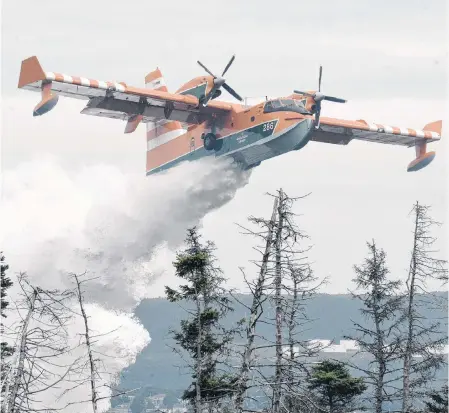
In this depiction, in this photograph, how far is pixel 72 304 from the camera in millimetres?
49406

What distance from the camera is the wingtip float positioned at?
46906 millimetres

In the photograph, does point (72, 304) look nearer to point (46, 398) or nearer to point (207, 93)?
point (46, 398)

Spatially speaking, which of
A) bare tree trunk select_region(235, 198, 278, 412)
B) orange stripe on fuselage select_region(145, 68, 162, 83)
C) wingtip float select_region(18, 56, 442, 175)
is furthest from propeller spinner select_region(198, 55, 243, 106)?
bare tree trunk select_region(235, 198, 278, 412)

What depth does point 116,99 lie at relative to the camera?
5016 cm

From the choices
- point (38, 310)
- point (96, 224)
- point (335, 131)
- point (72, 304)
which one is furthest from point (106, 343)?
point (38, 310)

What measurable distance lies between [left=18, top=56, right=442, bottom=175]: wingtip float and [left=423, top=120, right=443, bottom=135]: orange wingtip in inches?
248

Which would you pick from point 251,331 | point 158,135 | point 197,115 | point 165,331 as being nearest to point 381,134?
point 197,115

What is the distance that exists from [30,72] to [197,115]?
360 inches

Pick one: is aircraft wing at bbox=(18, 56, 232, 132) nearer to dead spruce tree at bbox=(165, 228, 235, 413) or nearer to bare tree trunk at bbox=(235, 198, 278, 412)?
dead spruce tree at bbox=(165, 228, 235, 413)

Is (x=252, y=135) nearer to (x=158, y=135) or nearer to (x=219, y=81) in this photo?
(x=219, y=81)

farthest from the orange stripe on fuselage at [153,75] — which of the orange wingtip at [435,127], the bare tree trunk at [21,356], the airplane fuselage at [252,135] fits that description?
the bare tree trunk at [21,356]

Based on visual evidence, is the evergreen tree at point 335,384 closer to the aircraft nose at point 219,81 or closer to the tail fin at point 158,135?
the aircraft nose at point 219,81

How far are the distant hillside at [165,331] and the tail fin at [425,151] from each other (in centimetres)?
9044

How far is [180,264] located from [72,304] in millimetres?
21228
